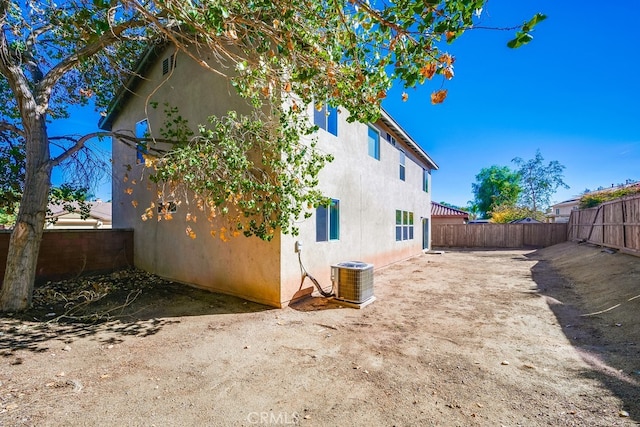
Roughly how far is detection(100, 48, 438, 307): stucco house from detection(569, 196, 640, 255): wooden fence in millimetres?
7418

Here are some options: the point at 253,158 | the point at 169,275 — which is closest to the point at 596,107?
the point at 253,158

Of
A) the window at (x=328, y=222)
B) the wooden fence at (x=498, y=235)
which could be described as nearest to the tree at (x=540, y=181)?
the wooden fence at (x=498, y=235)

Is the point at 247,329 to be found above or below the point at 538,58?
below

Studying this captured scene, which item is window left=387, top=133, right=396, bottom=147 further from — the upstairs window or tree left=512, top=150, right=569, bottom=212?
tree left=512, top=150, right=569, bottom=212

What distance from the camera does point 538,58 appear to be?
763 cm

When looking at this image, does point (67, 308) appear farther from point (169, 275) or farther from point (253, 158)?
point (253, 158)

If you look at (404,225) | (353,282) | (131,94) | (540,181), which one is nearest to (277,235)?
(353,282)

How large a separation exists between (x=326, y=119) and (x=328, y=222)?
269cm

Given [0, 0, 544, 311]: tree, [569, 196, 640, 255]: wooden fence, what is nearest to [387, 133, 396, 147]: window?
[0, 0, 544, 311]: tree

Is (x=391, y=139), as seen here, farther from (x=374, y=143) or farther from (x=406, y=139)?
(x=374, y=143)

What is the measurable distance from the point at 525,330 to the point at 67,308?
8.91m

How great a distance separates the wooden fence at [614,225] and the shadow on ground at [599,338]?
318 centimetres

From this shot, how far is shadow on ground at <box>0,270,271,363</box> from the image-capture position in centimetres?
454

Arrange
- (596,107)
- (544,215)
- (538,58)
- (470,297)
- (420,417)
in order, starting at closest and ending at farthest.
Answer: (420,417), (470,297), (538,58), (596,107), (544,215)
